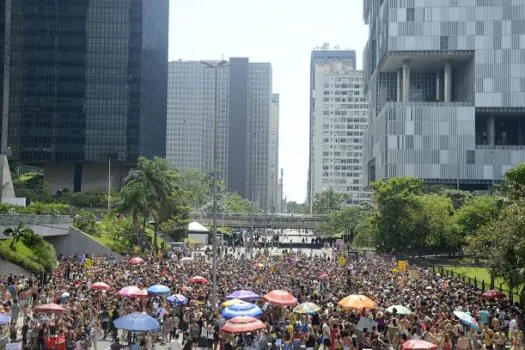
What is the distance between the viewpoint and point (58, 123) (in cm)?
11988

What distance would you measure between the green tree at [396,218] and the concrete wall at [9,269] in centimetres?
3789

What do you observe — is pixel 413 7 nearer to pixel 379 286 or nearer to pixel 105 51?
pixel 105 51

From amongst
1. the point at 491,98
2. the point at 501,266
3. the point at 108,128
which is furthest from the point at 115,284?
the point at 108,128

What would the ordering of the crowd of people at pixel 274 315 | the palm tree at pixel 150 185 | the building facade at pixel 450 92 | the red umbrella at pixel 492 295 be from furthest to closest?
the building facade at pixel 450 92, the palm tree at pixel 150 185, the red umbrella at pixel 492 295, the crowd of people at pixel 274 315

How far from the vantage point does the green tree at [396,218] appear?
215ft

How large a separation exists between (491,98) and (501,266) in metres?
70.1

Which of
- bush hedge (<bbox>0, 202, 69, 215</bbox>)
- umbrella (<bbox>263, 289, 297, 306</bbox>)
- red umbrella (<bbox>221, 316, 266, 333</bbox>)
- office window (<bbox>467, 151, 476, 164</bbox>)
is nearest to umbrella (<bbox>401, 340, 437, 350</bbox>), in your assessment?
red umbrella (<bbox>221, 316, 266, 333</bbox>)

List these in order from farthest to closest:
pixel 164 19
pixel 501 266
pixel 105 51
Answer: pixel 164 19 < pixel 105 51 < pixel 501 266

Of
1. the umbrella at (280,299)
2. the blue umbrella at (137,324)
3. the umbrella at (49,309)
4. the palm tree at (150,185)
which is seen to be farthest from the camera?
the palm tree at (150,185)

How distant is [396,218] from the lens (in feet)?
217

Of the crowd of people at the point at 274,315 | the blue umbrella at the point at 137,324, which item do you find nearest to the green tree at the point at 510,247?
the crowd of people at the point at 274,315

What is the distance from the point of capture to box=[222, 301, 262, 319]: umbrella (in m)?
22.2

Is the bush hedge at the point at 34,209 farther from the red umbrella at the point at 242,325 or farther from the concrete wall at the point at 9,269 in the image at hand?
the red umbrella at the point at 242,325

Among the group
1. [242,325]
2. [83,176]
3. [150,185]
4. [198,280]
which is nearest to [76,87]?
[83,176]
